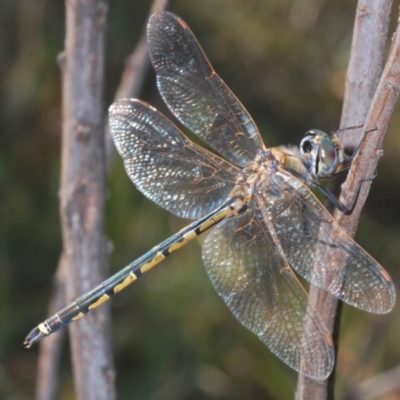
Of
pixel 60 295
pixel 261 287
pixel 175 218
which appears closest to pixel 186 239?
pixel 261 287

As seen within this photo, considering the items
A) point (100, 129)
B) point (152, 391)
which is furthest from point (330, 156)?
point (152, 391)

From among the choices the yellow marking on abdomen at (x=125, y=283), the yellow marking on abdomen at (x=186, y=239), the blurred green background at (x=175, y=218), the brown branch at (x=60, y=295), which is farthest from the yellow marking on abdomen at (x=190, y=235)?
the blurred green background at (x=175, y=218)

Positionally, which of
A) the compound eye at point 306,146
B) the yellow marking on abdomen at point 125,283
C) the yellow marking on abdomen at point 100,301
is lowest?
the yellow marking on abdomen at point 125,283

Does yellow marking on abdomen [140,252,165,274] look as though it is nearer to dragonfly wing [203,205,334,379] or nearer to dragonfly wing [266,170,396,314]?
dragonfly wing [203,205,334,379]

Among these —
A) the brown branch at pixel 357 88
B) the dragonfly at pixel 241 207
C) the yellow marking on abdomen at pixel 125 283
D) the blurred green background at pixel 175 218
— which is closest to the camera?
the brown branch at pixel 357 88

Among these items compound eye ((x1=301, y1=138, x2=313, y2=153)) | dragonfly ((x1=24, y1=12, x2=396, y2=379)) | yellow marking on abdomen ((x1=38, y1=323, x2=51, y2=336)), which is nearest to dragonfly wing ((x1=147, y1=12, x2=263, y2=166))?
dragonfly ((x1=24, y1=12, x2=396, y2=379))

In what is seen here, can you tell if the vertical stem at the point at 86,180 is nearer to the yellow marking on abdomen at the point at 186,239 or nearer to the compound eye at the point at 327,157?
the yellow marking on abdomen at the point at 186,239

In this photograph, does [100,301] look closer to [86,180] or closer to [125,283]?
[125,283]
